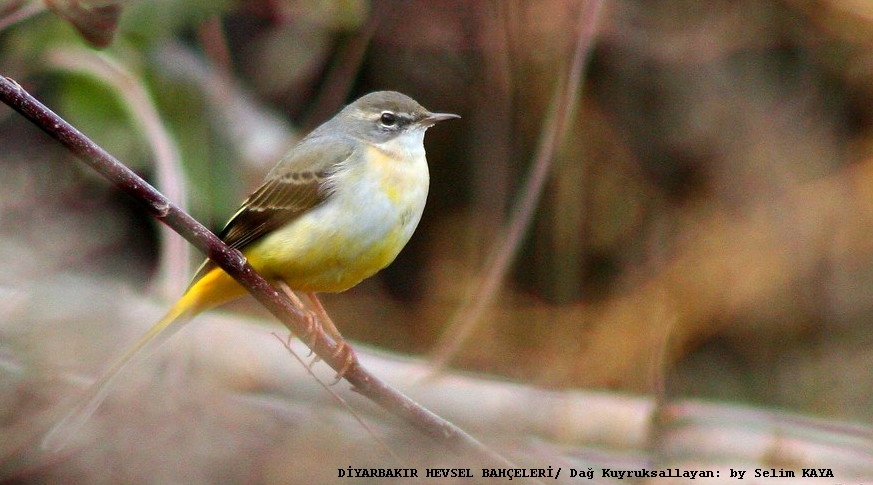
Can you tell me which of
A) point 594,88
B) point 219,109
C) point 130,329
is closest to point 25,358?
point 130,329

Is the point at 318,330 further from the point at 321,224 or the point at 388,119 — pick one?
the point at 388,119

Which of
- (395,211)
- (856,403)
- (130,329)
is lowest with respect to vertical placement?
(856,403)

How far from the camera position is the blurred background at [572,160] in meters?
5.43

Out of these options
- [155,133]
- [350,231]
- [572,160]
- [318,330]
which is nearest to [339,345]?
[318,330]

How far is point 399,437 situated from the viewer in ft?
10.6

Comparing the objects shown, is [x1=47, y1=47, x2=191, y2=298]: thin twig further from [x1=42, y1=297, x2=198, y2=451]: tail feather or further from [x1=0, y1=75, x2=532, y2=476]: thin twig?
A: [x1=0, y1=75, x2=532, y2=476]: thin twig

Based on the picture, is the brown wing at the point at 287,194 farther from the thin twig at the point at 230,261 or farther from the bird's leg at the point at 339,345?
the thin twig at the point at 230,261

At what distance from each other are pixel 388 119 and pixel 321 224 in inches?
28.8

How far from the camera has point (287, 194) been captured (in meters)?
3.61

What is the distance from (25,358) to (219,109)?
103 inches

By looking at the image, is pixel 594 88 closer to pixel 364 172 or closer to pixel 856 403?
pixel 856 403

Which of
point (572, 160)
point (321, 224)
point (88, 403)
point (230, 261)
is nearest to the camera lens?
point (230, 261)

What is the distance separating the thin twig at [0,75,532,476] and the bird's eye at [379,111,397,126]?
107cm

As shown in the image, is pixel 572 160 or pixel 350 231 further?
pixel 572 160
